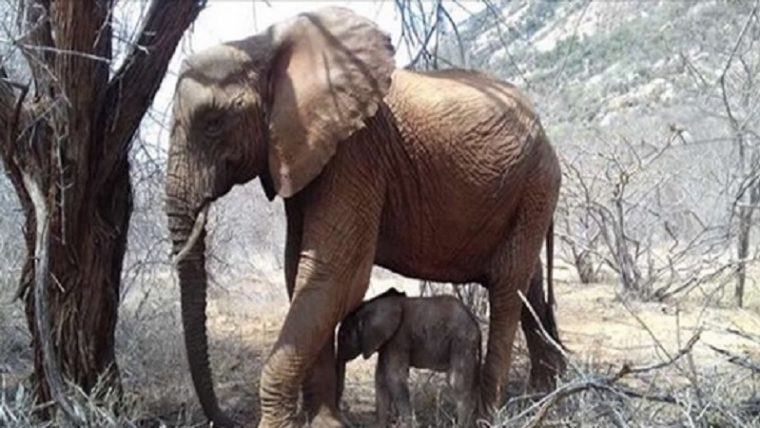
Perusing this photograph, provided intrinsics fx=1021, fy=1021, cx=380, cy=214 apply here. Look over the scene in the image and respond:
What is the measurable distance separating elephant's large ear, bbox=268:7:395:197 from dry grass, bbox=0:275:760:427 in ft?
4.60

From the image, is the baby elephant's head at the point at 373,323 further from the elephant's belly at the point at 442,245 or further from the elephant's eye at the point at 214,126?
A: the elephant's eye at the point at 214,126

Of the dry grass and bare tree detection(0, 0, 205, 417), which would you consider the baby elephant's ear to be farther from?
bare tree detection(0, 0, 205, 417)

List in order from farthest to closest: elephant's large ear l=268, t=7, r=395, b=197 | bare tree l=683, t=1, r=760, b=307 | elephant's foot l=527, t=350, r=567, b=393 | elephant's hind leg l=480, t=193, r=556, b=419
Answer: bare tree l=683, t=1, r=760, b=307 < elephant's foot l=527, t=350, r=567, b=393 < elephant's hind leg l=480, t=193, r=556, b=419 < elephant's large ear l=268, t=7, r=395, b=197

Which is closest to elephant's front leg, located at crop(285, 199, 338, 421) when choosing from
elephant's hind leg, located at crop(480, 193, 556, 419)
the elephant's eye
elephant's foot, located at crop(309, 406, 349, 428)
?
elephant's foot, located at crop(309, 406, 349, 428)

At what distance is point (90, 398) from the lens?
14.8 ft

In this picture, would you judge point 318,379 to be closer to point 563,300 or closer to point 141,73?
point 141,73

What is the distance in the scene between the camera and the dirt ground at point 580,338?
20.2 ft

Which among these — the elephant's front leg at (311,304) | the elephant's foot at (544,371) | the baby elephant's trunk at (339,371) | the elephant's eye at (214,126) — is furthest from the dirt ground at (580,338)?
the elephant's eye at (214,126)

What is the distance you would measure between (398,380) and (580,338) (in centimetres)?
390

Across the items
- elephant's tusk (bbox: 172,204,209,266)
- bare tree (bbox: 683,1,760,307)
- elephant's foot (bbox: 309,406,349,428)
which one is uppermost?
bare tree (bbox: 683,1,760,307)

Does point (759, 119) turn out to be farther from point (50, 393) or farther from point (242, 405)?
point (50, 393)

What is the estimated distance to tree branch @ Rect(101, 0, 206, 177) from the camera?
15.9 ft

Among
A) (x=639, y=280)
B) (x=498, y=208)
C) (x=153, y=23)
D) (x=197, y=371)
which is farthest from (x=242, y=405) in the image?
(x=639, y=280)

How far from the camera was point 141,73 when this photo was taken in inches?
193
